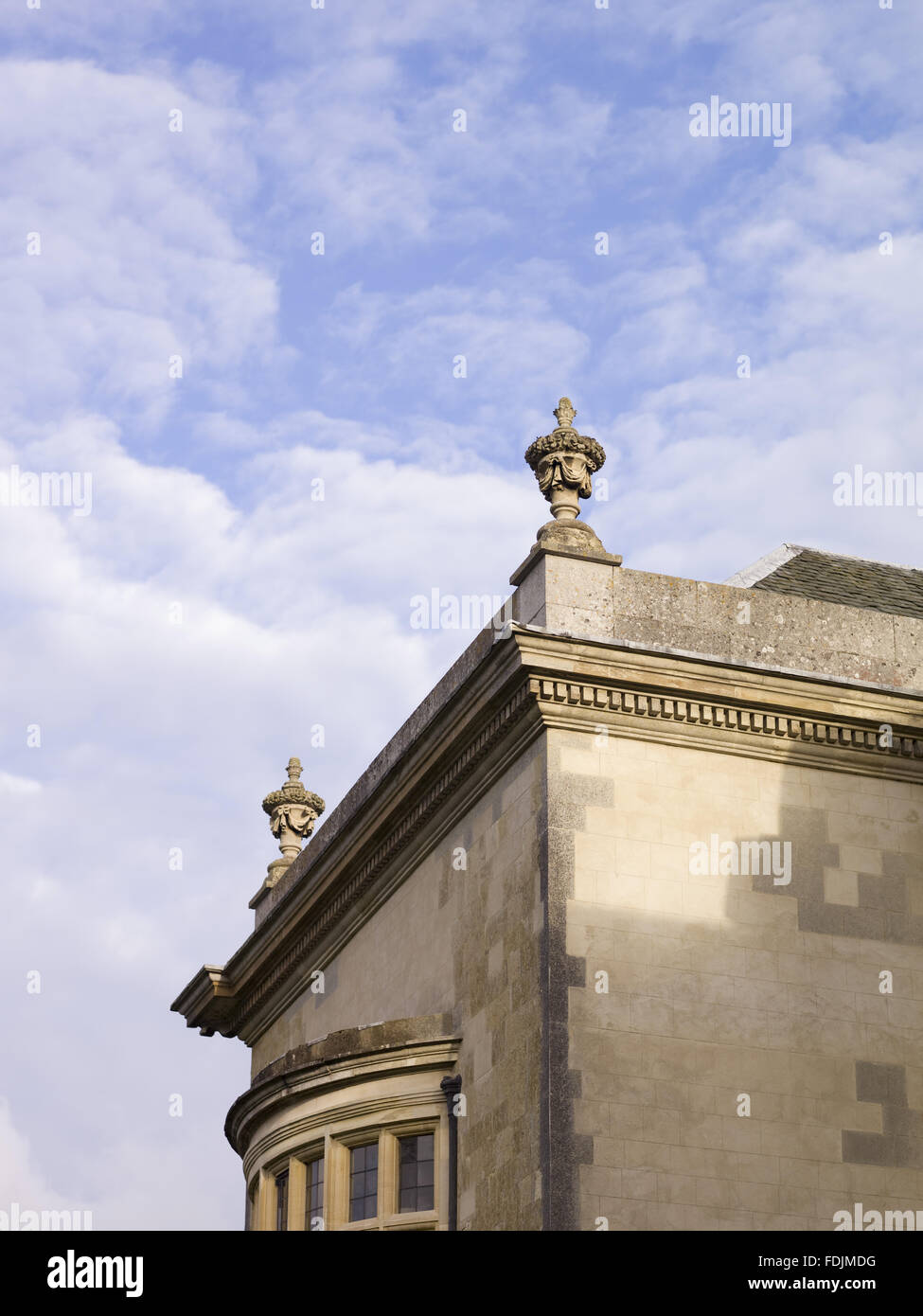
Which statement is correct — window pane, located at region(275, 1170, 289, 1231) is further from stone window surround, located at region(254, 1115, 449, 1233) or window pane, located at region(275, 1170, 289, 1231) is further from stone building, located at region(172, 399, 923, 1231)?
stone window surround, located at region(254, 1115, 449, 1233)

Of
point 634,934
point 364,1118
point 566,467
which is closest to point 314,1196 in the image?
point 364,1118

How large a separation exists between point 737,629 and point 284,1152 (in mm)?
7991

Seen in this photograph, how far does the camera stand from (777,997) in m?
20.4

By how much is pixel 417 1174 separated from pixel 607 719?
5.33 meters

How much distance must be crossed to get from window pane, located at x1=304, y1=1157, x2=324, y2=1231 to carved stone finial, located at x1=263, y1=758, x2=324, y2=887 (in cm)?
825

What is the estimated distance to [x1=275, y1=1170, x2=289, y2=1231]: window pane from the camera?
23.0m

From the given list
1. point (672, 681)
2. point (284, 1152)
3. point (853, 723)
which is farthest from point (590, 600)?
point (284, 1152)

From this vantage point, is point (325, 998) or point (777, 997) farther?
point (325, 998)

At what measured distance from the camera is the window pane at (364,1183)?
2150cm

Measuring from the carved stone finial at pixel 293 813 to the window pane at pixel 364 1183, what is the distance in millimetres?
8881

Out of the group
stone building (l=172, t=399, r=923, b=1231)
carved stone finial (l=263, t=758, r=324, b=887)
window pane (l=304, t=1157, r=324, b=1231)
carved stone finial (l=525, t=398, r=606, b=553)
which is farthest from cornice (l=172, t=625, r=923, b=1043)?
carved stone finial (l=263, t=758, r=324, b=887)
